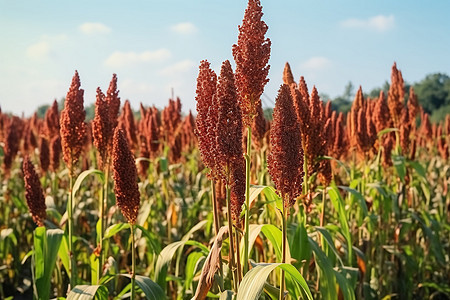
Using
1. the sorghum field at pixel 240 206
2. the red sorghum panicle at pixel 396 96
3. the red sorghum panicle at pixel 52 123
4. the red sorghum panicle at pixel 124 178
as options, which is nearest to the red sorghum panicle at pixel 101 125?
the sorghum field at pixel 240 206

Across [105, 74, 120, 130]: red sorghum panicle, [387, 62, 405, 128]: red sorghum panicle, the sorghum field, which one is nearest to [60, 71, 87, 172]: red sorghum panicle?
the sorghum field

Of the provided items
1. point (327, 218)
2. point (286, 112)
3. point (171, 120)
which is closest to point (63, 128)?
point (286, 112)

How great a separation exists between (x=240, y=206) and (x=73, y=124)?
157cm

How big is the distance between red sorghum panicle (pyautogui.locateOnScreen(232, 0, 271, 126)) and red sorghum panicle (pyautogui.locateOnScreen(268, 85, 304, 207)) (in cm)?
→ 12

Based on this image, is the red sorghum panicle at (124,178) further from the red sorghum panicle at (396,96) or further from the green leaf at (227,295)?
the red sorghum panicle at (396,96)

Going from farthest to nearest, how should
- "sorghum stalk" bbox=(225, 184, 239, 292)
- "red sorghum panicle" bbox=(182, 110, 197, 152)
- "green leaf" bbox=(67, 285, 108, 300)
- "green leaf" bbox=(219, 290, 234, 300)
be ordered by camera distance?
"red sorghum panicle" bbox=(182, 110, 197, 152)
"green leaf" bbox=(67, 285, 108, 300)
"green leaf" bbox=(219, 290, 234, 300)
"sorghum stalk" bbox=(225, 184, 239, 292)

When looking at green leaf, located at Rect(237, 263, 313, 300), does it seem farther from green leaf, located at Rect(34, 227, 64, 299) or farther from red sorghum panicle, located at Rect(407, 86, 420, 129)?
red sorghum panicle, located at Rect(407, 86, 420, 129)

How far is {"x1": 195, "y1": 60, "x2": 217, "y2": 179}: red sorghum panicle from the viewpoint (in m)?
1.88

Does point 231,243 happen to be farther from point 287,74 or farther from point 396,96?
point 396,96

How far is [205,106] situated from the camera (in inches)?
75.3

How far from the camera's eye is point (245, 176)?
1854 millimetres

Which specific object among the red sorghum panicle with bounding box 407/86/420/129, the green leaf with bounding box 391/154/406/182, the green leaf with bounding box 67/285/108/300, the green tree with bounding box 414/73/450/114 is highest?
the green tree with bounding box 414/73/450/114

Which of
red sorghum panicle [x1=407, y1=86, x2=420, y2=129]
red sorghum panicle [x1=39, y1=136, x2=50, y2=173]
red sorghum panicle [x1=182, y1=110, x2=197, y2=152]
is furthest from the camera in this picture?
red sorghum panicle [x1=182, y1=110, x2=197, y2=152]

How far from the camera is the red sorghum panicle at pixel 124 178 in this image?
2373 mm
